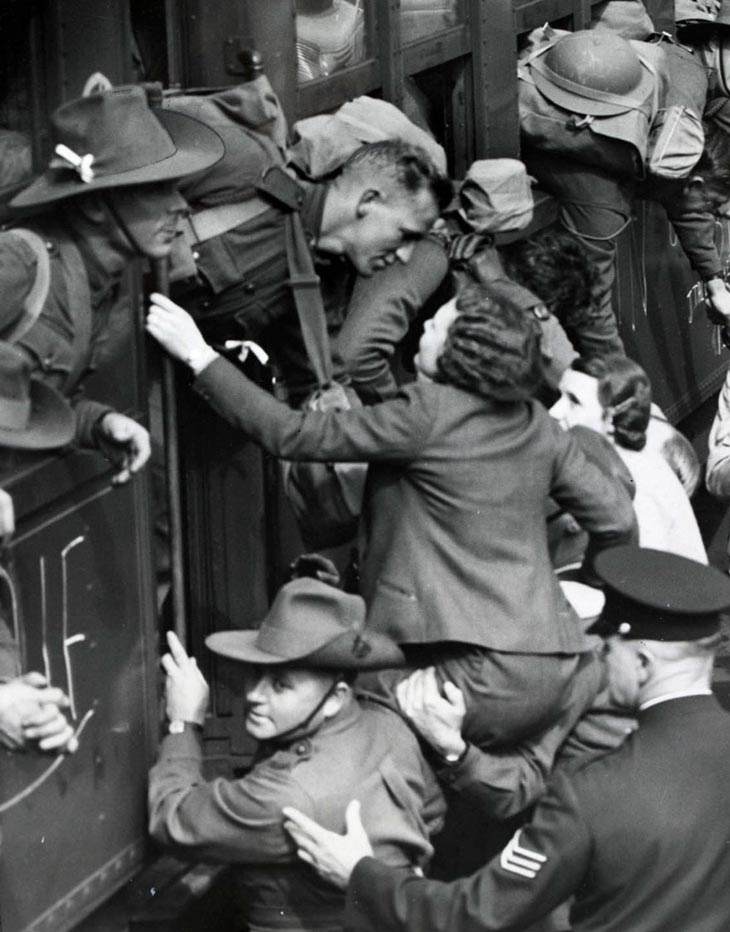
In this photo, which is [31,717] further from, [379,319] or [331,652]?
[379,319]

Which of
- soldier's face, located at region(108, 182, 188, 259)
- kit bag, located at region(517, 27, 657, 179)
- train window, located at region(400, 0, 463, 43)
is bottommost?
kit bag, located at region(517, 27, 657, 179)

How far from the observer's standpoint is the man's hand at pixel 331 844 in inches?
189

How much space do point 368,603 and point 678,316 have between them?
644 centimetres

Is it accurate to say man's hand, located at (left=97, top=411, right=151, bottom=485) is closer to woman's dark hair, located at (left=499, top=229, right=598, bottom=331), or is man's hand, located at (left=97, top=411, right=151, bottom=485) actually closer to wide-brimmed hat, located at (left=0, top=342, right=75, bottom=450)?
wide-brimmed hat, located at (left=0, top=342, right=75, bottom=450)

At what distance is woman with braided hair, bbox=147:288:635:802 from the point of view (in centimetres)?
512

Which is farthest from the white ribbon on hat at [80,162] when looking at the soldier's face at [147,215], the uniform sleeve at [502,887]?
the uniform sleeve at [502,887]

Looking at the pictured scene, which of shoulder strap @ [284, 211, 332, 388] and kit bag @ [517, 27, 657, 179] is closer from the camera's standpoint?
shoulder strap @ [284, 211, 332, 388]

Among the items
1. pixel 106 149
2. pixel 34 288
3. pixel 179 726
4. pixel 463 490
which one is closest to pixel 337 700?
pixel 179 726

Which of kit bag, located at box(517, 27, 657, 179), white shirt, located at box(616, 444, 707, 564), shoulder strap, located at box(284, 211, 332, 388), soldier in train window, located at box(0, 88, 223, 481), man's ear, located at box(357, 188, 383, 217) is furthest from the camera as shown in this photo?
kit bag, located at box(517, 27, 657, 179)

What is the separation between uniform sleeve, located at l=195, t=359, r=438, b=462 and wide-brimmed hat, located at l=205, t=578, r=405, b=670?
35cm

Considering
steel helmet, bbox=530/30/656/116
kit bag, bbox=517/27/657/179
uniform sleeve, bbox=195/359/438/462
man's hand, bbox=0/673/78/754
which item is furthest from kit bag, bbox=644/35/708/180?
man's hand, bbox=0/673/78/754

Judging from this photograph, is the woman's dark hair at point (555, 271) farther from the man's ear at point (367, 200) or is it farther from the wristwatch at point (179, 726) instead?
the wristwatch at point (179, 726)

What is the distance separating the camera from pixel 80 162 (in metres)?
4.67

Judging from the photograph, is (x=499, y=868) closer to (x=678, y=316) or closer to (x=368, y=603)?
(x=368, y=603)
